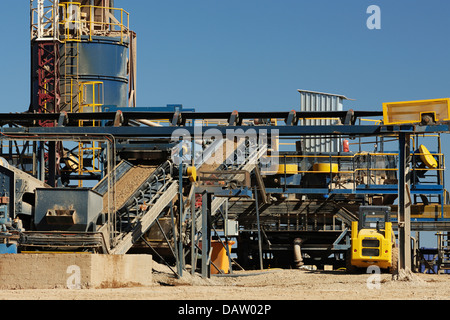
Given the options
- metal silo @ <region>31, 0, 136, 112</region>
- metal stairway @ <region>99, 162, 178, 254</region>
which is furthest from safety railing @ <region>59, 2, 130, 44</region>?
metal stairway @ <region>99, 162, 178, 254</region>

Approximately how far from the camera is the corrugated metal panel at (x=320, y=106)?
43.5m

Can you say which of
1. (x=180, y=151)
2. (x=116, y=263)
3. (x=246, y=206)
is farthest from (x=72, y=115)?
(x=246, y=206)

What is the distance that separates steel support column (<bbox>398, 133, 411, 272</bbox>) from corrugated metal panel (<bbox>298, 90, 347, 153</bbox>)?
60.5 ft

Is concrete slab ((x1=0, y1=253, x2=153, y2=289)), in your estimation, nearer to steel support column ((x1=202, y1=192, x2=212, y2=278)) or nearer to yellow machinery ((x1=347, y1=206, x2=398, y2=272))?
steel support column ((x1=202, y1=192, x2=212, y2=278))

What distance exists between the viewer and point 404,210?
24266 mm

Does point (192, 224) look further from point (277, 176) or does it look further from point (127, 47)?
point (127, 47)

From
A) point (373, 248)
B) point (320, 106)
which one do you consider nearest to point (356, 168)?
point (320, 106)

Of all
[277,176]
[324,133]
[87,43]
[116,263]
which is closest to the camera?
[116,263]

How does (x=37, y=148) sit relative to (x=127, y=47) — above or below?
below

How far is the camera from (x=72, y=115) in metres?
26.9

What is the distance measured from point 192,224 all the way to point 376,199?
52.1 feet

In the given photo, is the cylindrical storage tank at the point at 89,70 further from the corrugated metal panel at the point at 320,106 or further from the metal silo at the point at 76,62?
the corrugated metal panel at the point at 320,106
